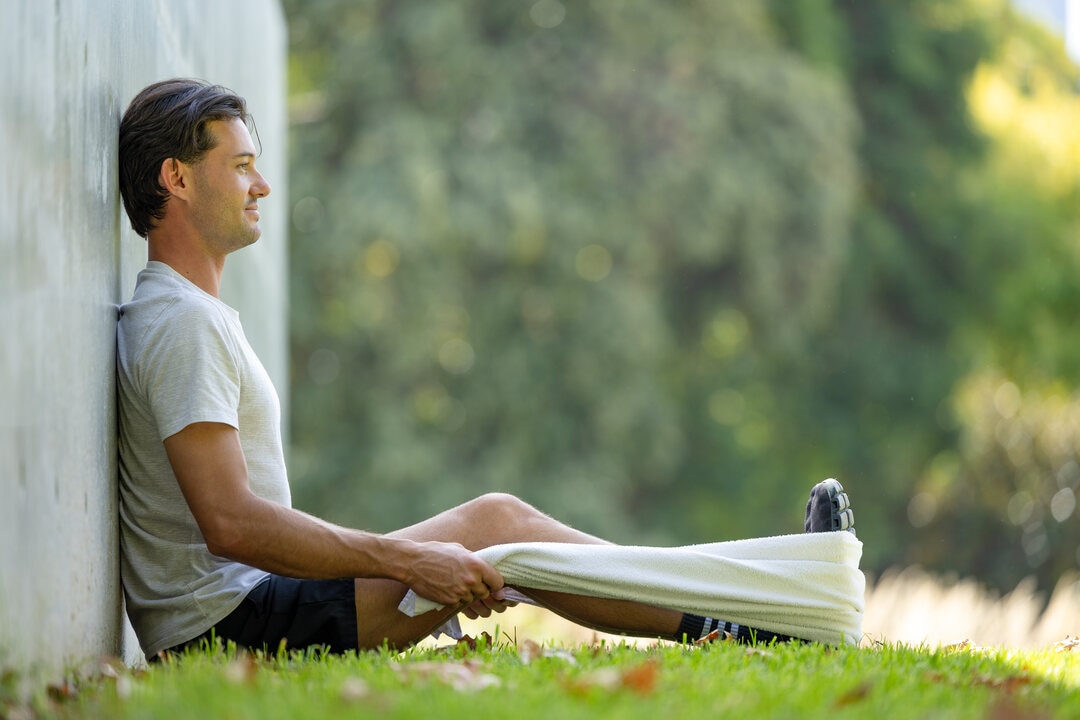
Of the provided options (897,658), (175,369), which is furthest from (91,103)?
(897,658)

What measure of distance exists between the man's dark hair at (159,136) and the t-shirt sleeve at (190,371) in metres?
0.46

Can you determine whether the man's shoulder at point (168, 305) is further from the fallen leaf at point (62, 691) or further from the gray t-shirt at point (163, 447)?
the fallen leaf at point (62, 691)

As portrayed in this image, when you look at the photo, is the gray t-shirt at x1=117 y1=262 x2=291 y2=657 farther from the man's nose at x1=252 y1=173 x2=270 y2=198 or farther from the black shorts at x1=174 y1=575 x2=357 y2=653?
the man's nose at x1=252 y1=173 x2=270 y2=198

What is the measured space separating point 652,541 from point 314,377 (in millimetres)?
4522

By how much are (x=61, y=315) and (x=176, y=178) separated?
82 centimetres

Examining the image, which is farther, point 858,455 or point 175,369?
point 858,455

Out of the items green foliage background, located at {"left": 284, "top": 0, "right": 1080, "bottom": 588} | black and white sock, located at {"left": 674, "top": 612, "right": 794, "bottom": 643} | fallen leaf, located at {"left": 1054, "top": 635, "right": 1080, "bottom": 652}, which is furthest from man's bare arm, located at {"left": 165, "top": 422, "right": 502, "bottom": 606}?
green foliage background, located at {"left": 284, "top": 0, "right": 1080, "bottom": 588}

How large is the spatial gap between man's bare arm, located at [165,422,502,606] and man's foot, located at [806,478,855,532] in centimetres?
89

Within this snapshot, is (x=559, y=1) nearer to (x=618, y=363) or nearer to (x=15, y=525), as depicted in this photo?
(x=618, y=363)

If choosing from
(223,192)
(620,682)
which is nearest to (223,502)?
(223,192)

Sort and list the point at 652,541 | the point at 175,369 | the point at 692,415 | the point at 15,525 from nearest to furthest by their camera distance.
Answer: the point at 15,525 → the point at 175,369 → the point at 652,541 → the point at 692,415

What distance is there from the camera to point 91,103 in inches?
129

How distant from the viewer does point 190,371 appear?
321cm

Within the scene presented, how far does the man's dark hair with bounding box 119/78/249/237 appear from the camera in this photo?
3641mm
